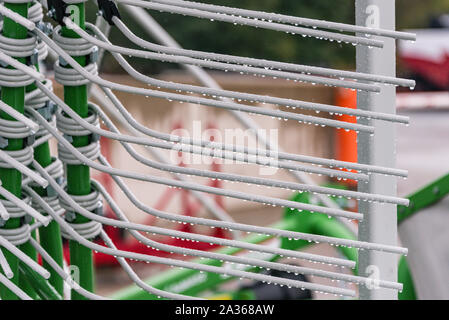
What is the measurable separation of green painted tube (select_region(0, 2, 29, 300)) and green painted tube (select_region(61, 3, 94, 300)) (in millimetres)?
58

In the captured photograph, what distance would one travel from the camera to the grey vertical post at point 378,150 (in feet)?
3.41

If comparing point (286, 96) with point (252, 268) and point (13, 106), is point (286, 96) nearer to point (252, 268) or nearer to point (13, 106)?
point (252, 268)

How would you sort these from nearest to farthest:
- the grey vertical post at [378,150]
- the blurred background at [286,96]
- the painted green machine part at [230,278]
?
the grey vertical post at [378,150] → the painted green machine part at [230,278] → the blurred background at [286,96]

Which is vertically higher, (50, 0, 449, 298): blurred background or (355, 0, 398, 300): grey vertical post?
(50, 0, 449, 298): blurred background

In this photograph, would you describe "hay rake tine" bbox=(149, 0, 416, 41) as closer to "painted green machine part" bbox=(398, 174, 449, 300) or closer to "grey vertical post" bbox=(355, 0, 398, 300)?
"grey vertical post" bbox=(355, 0, 398, 300)

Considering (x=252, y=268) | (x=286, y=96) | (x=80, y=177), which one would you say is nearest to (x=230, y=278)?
(x=252, y=268)

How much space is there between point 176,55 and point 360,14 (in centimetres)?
23

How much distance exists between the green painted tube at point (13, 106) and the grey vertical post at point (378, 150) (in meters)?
0.42

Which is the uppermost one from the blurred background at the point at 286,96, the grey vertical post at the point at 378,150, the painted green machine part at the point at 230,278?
the blurred background at the point at 286,96

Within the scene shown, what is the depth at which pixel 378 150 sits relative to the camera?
1.05 metres

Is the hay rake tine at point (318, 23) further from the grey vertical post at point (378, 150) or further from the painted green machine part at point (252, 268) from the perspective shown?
the painted green machine part at point (252, 268)

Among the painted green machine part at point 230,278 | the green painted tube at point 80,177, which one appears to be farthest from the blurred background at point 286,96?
the painted green machine part at point 230,278

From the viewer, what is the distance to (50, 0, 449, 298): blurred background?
646 centimetres

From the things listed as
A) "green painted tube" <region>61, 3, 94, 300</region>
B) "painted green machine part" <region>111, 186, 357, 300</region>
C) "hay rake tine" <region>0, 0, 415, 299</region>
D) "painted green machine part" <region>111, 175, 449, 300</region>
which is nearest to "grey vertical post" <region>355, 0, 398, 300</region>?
"hay rake tine" <region>0, 0, 415, 299</region>
